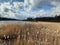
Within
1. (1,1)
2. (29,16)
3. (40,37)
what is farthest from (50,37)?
(1,1)

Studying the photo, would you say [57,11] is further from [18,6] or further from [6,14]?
[6,14]

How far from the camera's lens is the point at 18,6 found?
1.41 m

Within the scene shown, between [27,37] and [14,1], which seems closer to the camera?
[27,37]

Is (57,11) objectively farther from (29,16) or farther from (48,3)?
(29,16)

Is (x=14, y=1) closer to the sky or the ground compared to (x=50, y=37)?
closer to the sky

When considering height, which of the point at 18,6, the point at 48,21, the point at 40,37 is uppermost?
→ the point at 18,6

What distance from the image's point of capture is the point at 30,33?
1.30m

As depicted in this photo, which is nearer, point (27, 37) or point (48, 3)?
point (27, 37)

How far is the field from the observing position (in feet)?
4.09

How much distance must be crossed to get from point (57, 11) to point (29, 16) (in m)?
0.28

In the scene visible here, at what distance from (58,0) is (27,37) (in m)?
0.48

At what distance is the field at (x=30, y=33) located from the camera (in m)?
1.25

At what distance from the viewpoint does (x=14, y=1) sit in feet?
4.66

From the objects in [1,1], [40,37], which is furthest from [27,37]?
[1,1]
